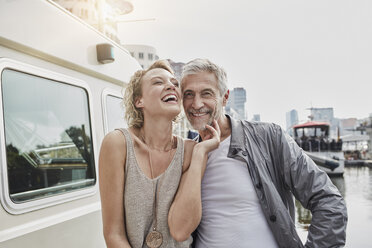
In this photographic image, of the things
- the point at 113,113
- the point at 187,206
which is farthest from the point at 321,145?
the point at 187,206

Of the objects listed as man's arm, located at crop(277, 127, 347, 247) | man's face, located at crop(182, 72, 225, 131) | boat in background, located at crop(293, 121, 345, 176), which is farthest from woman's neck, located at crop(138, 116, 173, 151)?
boat in background, located at crop(293, 121, 345, 176)

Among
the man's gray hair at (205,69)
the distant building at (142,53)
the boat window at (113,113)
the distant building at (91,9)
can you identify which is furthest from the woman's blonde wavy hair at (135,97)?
the distant building at (142,53)

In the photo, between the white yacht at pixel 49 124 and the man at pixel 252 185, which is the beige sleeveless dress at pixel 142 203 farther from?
the white yacht at pixel 49 124

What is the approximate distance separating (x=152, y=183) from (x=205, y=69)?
0.81 m

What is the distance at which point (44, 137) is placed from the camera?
7.39 feet

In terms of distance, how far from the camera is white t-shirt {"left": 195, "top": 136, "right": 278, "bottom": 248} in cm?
168

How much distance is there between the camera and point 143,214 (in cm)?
149

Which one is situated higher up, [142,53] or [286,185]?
[142,53]

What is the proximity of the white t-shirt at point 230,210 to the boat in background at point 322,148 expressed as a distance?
25415mm

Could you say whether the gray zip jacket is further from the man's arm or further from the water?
the water

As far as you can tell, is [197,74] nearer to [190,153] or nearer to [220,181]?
[190,153]

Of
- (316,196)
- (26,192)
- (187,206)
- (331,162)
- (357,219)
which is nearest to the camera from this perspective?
(187,206)

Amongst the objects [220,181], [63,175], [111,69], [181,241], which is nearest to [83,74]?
[111,69]

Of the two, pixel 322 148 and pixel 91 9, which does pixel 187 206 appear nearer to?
pixel 322 148
